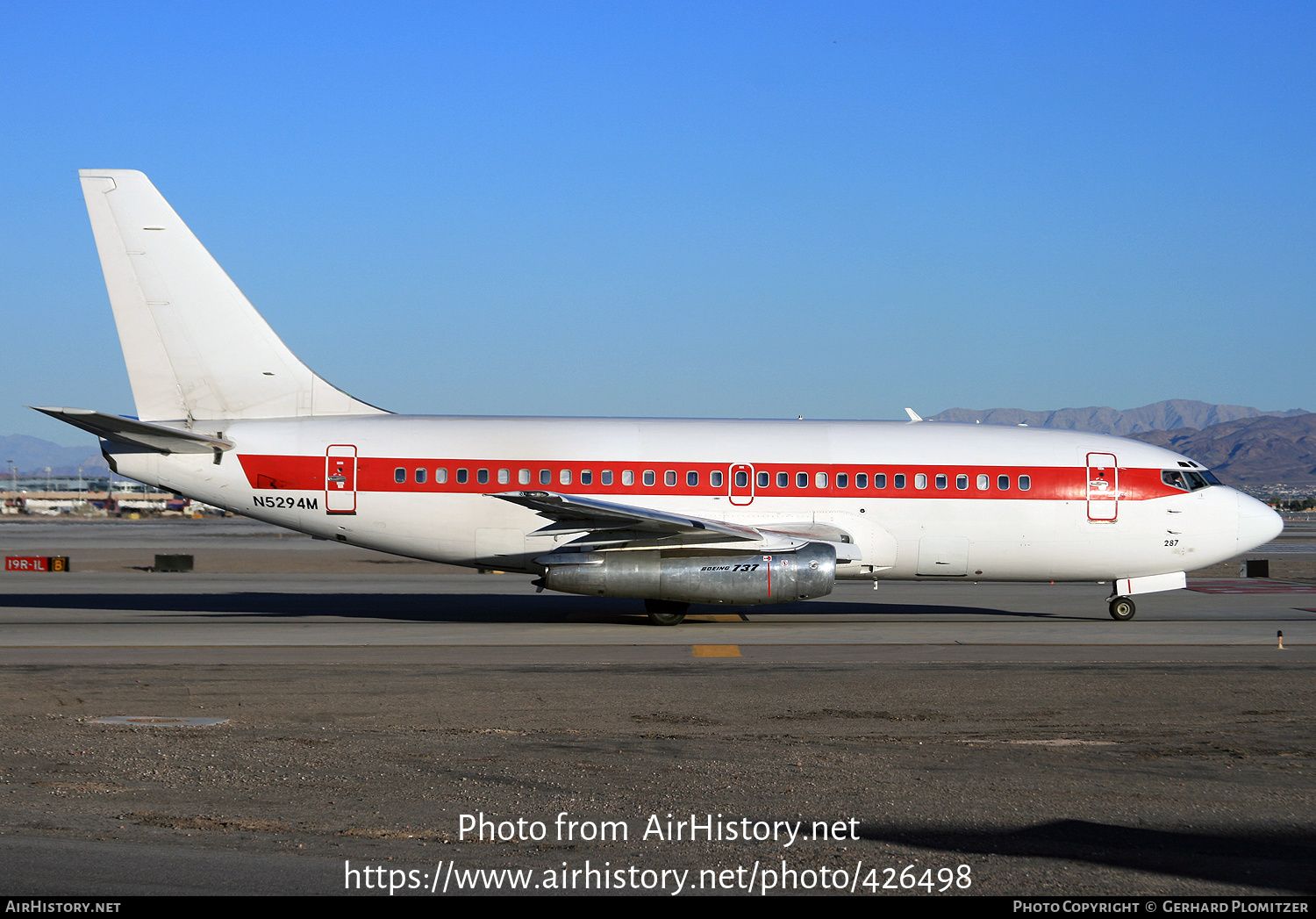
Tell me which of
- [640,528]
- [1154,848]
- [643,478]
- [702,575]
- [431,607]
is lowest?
[431,607]

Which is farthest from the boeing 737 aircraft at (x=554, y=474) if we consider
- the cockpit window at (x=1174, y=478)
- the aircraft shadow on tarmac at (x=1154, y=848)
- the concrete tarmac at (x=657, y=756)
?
the aircraft shadow on tarmac at (x=1154, y=848)

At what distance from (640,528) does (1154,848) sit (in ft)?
45.4

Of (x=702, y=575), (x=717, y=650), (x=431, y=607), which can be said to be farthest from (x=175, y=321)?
(x=717, y=650)

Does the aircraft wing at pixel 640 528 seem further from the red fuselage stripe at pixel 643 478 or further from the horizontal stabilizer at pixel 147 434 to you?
the horizontal stabilizer at pixel 147 434

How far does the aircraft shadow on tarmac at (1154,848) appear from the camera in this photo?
6.48 meters

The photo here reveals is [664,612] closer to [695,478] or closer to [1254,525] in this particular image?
[695,478]

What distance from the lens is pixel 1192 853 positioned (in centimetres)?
690

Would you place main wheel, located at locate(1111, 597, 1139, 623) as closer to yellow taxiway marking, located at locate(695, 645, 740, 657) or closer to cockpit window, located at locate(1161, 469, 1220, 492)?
cockpit window, located at locate(1161, 469, 1220, 492)

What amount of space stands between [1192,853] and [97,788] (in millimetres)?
8075

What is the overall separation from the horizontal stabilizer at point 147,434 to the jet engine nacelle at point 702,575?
24.2ft

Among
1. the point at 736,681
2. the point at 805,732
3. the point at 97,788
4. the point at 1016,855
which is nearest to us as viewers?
the point at 1016,855

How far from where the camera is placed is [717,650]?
18.1 metres

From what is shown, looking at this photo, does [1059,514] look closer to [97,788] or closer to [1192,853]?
[1192,853]
